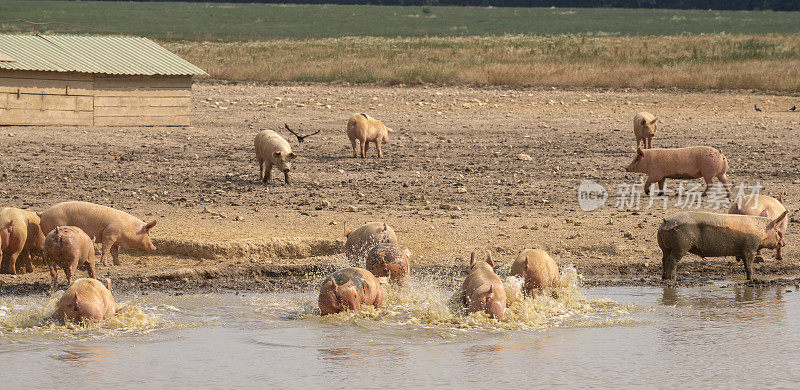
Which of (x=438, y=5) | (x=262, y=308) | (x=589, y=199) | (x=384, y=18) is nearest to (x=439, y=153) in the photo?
(x=589, y=199)

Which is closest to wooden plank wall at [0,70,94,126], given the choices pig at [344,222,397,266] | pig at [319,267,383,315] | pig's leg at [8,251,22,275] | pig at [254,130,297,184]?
pig at [254,130,297,184]

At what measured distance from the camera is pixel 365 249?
11148mm

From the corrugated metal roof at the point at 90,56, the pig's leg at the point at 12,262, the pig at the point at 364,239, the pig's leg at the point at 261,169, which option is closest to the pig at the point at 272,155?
the pig's leg at the point at 261,169

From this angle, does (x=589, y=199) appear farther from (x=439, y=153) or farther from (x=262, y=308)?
(x=262, y=308)

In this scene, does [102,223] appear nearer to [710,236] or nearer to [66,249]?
[66,249]

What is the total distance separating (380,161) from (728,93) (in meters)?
14.3

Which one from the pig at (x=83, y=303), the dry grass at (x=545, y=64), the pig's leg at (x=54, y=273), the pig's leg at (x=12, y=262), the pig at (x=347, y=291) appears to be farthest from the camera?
the dry grass at (x=545, y=64)

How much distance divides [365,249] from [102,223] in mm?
2708

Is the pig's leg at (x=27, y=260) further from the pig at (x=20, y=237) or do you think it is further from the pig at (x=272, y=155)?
the pig at (x=272, y=155)

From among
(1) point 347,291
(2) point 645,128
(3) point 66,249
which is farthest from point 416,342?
(2) point 645,128

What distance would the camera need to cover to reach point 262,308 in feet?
33.4

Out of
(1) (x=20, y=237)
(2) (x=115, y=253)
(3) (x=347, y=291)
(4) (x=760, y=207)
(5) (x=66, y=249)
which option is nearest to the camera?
(3) (x=347, y=291)

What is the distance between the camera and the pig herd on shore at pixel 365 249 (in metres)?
9.41

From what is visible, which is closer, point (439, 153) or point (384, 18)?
point (439, 153)
